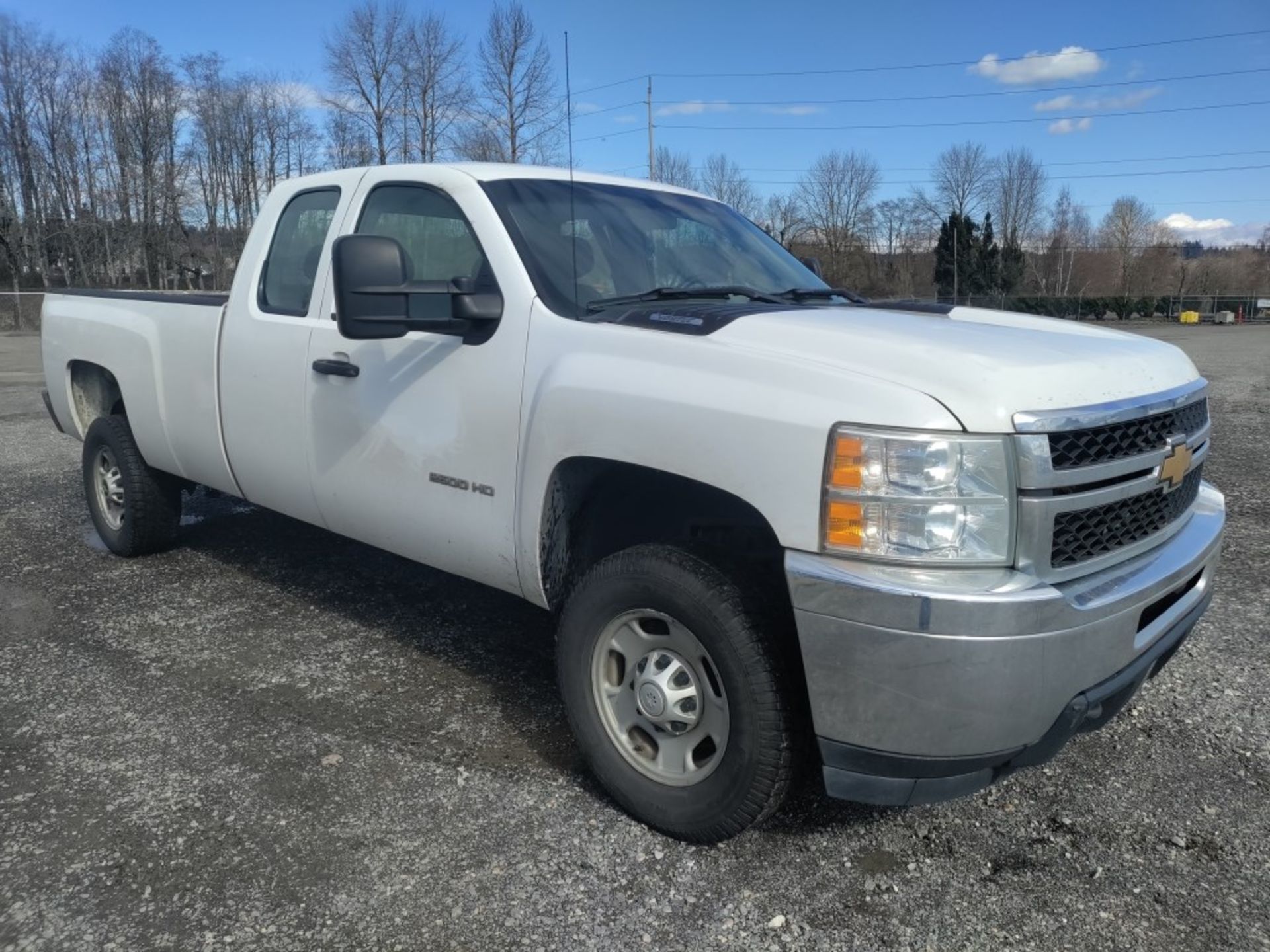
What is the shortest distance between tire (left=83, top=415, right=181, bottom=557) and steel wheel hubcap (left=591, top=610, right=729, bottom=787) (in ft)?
11.9

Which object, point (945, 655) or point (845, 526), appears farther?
point (845, 526)

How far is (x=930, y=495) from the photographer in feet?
7.41

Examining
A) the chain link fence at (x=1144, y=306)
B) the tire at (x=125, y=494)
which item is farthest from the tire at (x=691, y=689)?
the chain link fence at (x=1144, y=306)

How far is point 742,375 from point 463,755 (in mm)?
1698

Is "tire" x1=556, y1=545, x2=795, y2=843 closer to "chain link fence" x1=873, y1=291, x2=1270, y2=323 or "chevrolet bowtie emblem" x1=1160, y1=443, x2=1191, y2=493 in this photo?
"chevrolet bowtie emblem" x1=1160, y1=443, x2=1191, y2=493

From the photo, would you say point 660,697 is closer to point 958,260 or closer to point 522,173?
point 522,173

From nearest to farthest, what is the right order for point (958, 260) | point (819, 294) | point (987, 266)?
point (819, 294), point (958, 260), point (987, 266)

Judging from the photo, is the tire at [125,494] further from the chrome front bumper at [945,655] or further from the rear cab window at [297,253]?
the chrome front bumper at [945,655]

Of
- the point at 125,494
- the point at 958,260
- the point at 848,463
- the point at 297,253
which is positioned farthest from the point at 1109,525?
the point at 958,260

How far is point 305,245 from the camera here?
431 cm

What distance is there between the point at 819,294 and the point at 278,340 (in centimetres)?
223

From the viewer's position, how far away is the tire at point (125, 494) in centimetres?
547

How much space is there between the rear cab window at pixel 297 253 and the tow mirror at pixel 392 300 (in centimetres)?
105

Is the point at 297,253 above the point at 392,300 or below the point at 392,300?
above
